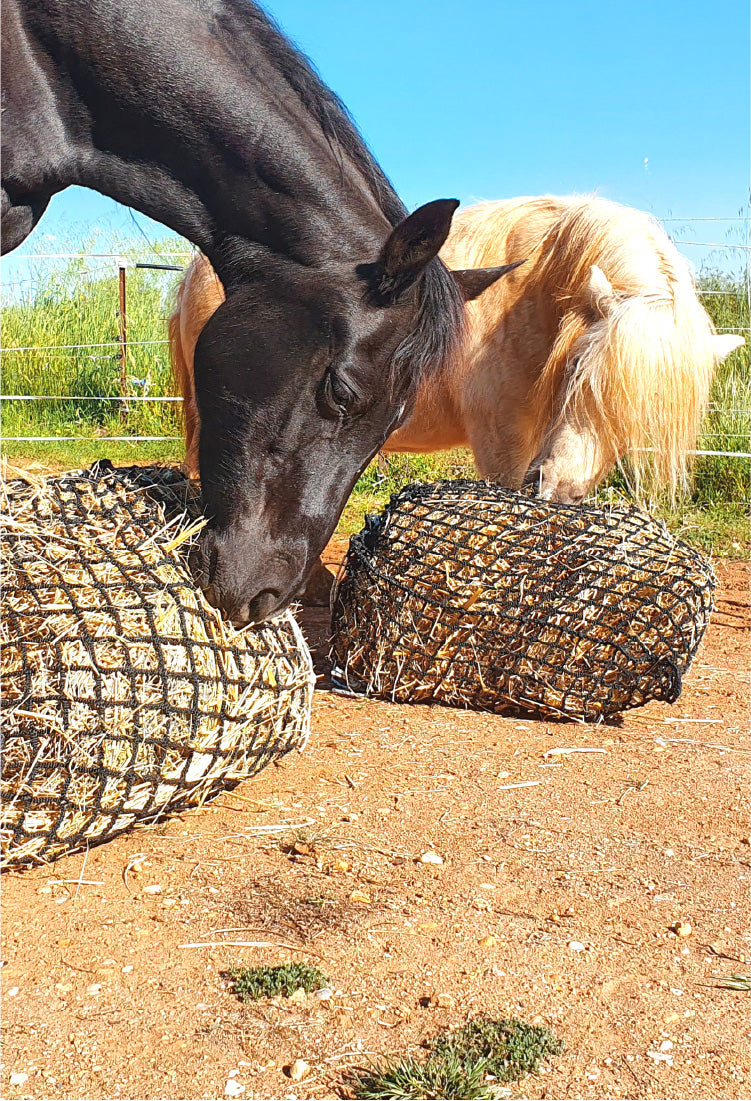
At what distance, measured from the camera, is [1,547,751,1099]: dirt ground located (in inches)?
61.4

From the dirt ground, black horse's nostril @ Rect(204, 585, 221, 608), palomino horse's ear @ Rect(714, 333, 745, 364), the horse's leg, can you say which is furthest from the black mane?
palomino horse's ear @ Rect(714, 333, 745, 364)

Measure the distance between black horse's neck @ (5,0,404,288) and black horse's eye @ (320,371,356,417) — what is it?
298 mm

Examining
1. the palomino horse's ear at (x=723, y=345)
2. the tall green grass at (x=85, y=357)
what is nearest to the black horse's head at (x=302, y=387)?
the palomino horse's ear at (x=723, y=345)

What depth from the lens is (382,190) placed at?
95.7 inches

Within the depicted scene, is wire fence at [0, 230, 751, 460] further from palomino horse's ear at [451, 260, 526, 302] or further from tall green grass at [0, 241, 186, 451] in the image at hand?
palomino horse's ear at [451, 260, 526, 302]

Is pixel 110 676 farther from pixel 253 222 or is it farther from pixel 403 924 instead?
pixel 253 222

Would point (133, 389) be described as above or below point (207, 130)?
below

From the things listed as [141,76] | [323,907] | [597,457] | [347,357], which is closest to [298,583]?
[347,357]

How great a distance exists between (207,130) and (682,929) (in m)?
2.10

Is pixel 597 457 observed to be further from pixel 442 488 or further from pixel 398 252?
pixel 398 252

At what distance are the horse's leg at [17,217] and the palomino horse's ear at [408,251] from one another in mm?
856

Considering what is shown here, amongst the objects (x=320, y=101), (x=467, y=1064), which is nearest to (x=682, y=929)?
(x=467, y=1064)

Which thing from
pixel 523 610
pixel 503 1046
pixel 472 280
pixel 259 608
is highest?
pixel 472 280

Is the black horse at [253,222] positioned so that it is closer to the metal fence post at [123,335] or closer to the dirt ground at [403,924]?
the dirt ground at [403,924]
